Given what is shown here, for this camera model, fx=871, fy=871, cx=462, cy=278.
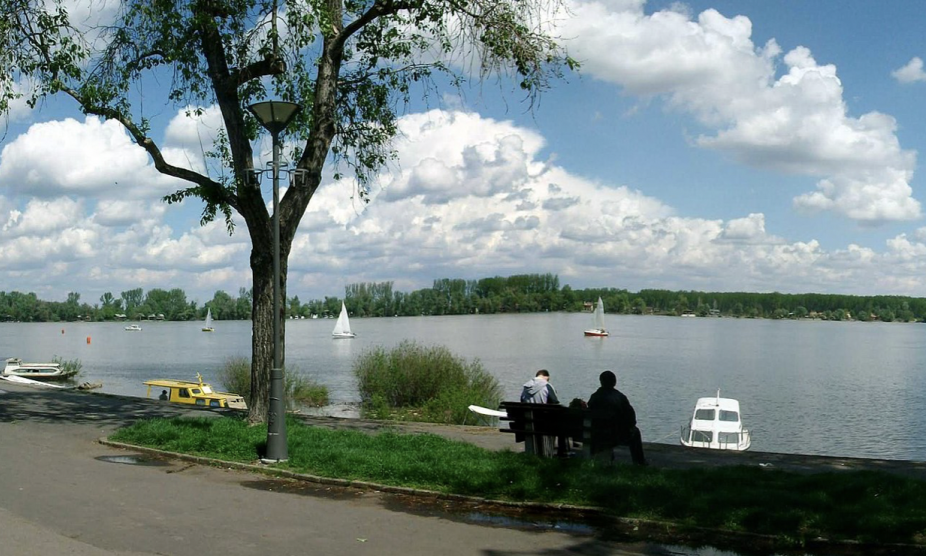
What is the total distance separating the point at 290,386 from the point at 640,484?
83.5ft

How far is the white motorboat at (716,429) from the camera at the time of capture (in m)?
27.1

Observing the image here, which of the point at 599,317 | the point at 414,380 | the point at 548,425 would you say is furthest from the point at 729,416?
the point at 599,317

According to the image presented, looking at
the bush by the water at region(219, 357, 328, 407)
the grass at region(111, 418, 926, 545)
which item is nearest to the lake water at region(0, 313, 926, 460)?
the bush by the water at region(219, 357, 328, 407)

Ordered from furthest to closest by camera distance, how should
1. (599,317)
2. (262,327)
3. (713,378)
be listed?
(599,317), (713,378), (262,327)

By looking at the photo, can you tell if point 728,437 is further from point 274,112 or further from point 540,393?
point 274,112

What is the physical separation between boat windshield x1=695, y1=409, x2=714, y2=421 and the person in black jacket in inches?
712

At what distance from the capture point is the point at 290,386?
33.3 meters

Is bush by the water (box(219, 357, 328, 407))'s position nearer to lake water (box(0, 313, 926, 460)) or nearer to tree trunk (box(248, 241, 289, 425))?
lake water (box(0, 313, 926, 460))

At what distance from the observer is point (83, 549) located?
24.5ft

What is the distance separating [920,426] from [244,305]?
146756 millimetres

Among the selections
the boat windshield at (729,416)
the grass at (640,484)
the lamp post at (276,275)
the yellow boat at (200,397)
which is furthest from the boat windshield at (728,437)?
the lamp post at (276,275)

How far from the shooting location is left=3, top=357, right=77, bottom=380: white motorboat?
4997 centimetres

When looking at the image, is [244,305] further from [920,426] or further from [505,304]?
[920,426]

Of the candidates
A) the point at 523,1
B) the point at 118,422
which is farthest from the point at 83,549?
the point at 523,1
